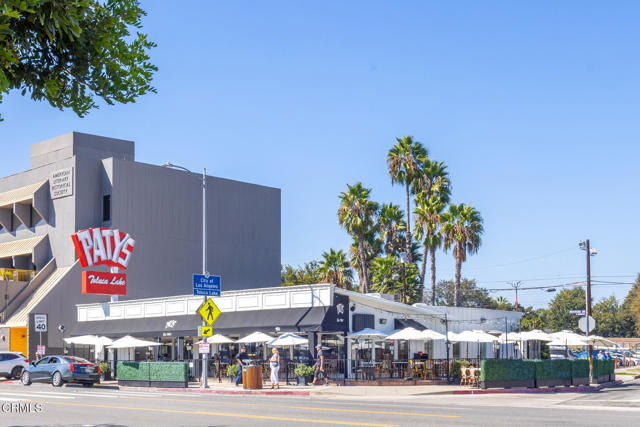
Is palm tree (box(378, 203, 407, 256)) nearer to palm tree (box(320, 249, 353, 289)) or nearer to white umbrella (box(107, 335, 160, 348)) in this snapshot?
palm tree (box(320, 249, 353, 289))

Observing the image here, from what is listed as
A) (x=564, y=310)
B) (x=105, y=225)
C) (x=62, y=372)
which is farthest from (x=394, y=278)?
(x=564, y=310)

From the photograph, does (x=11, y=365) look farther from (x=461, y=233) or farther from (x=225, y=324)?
(x=461, y=233)

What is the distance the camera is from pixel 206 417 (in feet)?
55.5

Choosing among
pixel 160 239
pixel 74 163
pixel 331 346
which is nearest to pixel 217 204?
pixel 160 239

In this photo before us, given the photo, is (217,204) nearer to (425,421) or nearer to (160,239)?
(160,239)

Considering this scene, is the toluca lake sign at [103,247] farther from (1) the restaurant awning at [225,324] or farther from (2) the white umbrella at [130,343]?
(2) the white umbrella at [130,343]

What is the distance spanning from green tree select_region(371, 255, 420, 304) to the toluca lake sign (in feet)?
59.9

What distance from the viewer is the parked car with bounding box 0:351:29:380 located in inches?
1507

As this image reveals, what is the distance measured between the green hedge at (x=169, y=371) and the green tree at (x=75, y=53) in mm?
22609

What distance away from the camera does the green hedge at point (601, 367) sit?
35.1 m

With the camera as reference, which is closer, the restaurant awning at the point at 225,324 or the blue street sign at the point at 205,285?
the blue street sign at the point at 205,285

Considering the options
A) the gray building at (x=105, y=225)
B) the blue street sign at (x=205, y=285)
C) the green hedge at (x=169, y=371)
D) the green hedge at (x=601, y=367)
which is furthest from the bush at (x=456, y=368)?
the gray building at (x=105, y=225)

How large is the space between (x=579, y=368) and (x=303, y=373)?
12.5 meters

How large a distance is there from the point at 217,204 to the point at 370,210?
12.3 m
